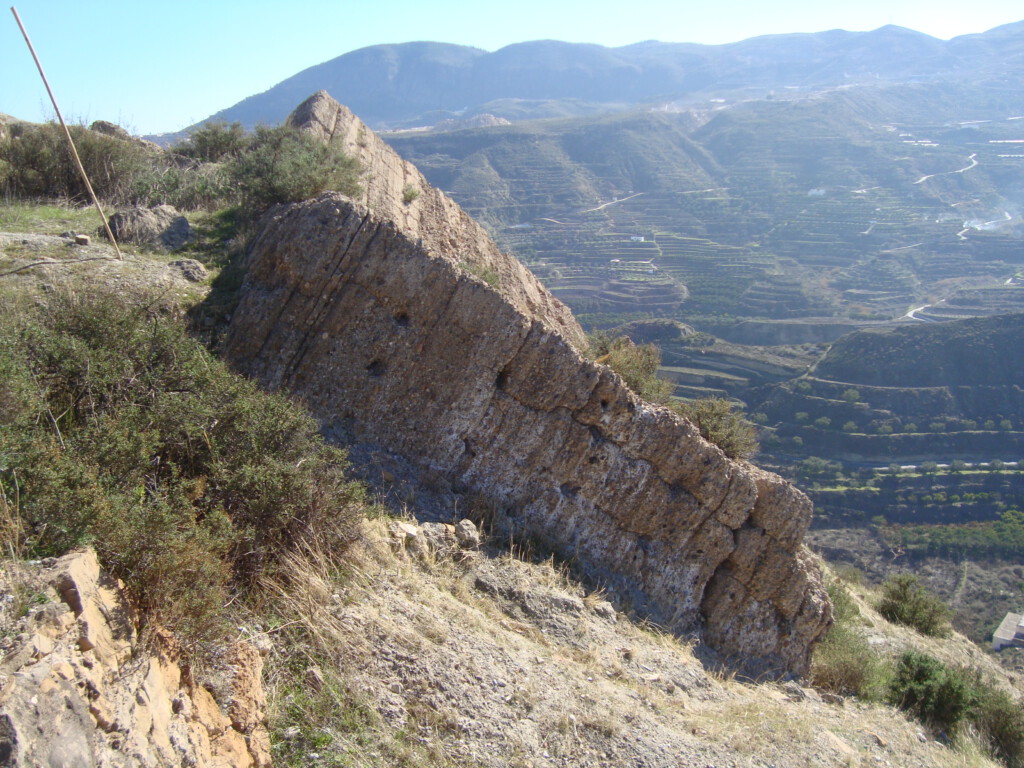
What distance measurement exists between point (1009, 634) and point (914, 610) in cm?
1160

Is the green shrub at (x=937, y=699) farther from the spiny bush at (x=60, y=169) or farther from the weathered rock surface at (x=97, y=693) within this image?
the spiny bush at (x=60, y=169)

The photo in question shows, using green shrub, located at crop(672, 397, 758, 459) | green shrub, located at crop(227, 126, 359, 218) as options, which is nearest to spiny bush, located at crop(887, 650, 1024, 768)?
green shrub, located at crop(672, 397, 758, 459)

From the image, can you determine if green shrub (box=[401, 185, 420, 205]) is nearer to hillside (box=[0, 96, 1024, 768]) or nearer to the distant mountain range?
hillside (box=[0, 96, 1024, 768])

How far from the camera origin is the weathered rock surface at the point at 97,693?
2660mm

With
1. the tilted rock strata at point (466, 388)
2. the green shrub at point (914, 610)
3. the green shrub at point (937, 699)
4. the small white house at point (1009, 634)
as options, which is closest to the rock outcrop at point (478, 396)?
the tilted rock strata at point (466, 388)

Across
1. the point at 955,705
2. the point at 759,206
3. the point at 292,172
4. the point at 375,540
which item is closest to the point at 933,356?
the point at 955,705

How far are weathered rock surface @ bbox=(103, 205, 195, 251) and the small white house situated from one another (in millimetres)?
23835

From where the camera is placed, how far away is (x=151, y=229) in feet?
31.7

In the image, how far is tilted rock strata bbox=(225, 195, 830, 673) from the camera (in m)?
7.41

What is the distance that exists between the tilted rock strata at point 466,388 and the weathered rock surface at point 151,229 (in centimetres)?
278

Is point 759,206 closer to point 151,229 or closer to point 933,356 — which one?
point 933,356

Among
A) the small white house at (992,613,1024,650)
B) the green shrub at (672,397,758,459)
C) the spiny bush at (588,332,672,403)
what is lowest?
the small white house at (992,613,1024,650)

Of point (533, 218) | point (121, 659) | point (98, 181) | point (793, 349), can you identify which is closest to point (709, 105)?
point (533, 218)

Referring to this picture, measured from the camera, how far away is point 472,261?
33.2ft
